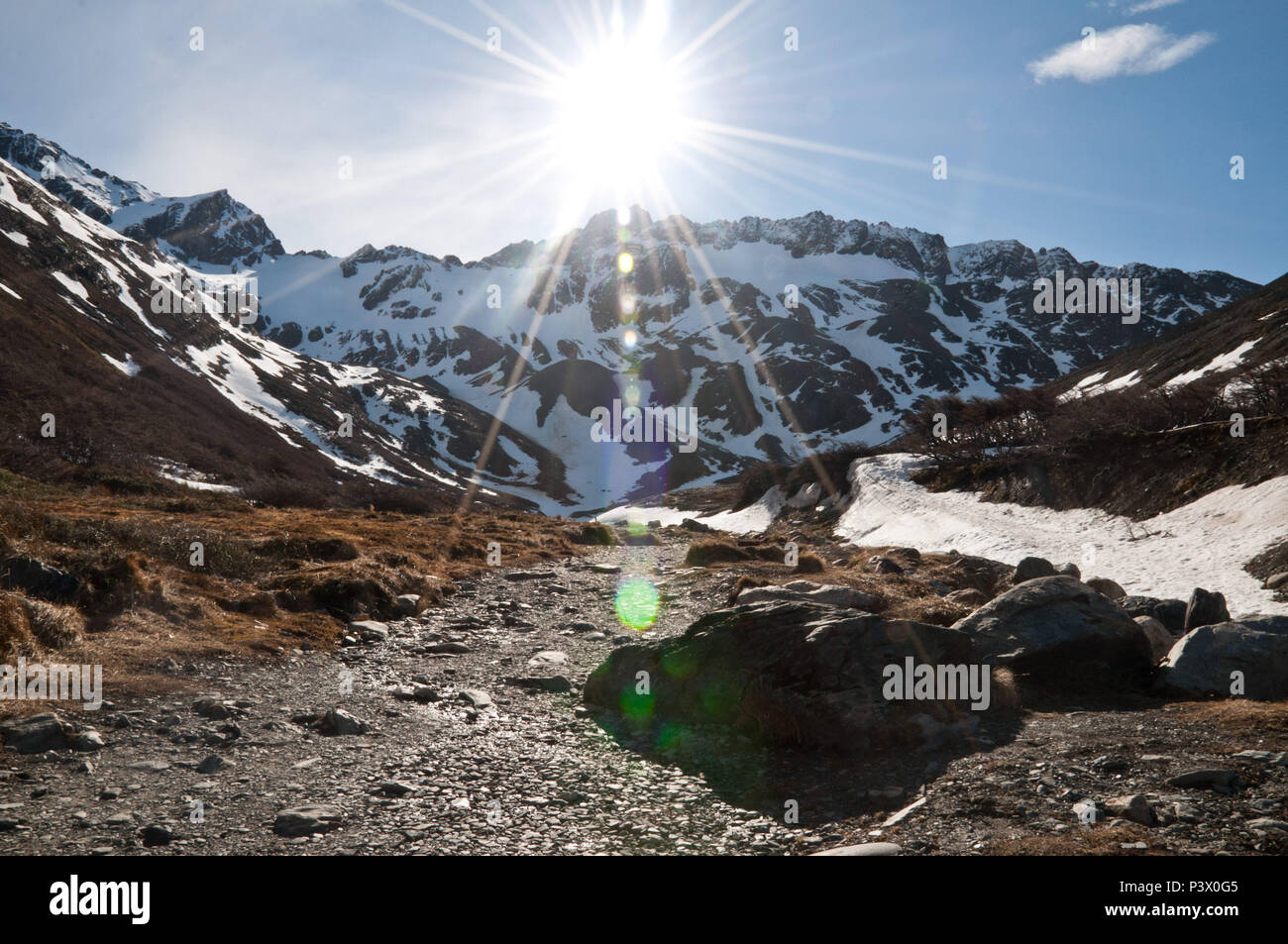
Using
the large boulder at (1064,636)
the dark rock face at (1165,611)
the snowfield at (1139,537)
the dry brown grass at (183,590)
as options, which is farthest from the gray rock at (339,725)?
the snowfield at (1139,537)

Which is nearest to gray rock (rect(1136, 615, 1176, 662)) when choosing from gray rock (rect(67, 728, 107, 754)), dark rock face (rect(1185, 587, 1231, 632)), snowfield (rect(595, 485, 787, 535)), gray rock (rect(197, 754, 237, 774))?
dark rock face (rect(1185, 587, 1231, 632))

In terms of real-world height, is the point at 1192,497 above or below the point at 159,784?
above

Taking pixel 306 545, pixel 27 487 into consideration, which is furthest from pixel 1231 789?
pixel 27 487

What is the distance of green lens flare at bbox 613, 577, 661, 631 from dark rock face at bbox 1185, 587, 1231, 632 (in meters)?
12.8

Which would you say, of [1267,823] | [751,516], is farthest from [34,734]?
[751,516]

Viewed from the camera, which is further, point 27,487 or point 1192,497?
point 27,487

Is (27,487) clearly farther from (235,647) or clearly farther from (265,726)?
(265,726)

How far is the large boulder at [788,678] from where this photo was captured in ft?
32.0

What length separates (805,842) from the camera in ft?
22.8

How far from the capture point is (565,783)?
28.0 feet

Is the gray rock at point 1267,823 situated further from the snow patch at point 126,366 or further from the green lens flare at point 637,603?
the snow patch at point 126,366

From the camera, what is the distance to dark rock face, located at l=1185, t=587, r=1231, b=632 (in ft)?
45.0
